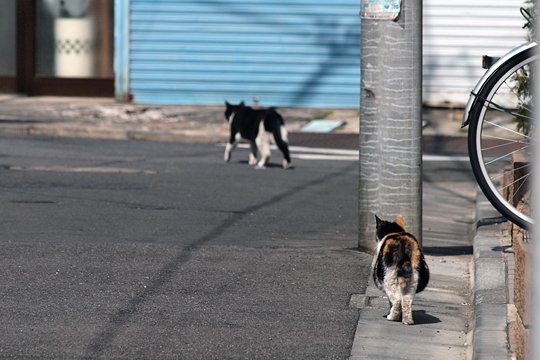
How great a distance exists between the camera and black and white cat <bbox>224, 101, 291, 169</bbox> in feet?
43.8

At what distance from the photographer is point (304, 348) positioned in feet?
18.3

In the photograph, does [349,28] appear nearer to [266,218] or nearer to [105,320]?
[266,218]

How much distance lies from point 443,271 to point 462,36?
1284cm

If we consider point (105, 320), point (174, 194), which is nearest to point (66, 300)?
point (105, 320)

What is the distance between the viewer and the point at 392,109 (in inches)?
299

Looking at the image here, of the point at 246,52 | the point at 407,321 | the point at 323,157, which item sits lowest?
the point at 407,321

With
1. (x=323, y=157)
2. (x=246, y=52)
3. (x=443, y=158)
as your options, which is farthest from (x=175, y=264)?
(x=246, y=52)

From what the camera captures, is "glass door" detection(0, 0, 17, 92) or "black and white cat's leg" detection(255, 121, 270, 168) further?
"glass door" detection(0, 0, 17, 92)

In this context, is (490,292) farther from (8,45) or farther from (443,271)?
(8,45)

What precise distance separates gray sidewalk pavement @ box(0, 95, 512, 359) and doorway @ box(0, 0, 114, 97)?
134 inches

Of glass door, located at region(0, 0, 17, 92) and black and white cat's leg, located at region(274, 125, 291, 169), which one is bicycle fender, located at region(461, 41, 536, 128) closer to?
black and white cat's leg, located at region(274, 125, 291, 169)

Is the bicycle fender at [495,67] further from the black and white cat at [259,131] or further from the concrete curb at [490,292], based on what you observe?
the black and white cat at [259,131]

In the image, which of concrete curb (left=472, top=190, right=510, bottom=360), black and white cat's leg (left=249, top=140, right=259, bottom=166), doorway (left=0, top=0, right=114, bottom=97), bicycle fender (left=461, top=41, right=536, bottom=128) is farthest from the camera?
doorway (left=0, top=0, right=114, bottom=97)

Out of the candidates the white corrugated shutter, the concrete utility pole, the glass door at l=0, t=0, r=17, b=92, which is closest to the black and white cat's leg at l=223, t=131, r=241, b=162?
the concrete utility pole
